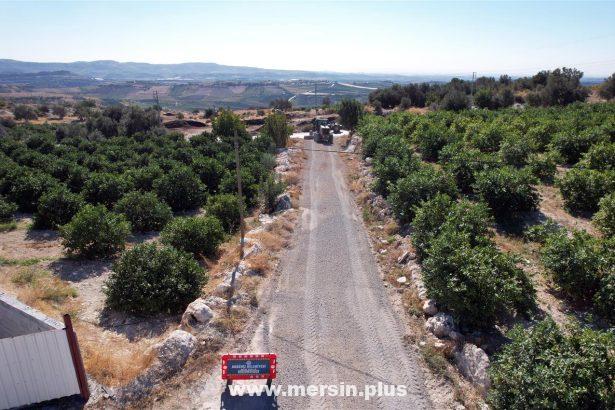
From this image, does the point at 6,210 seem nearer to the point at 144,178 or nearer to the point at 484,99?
the point at 144,178

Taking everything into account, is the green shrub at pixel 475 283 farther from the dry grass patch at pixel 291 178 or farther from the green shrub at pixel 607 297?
the dry grass patch at pixel 291 178

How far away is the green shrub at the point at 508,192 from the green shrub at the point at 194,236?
14.0m

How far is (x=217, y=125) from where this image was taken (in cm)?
5341

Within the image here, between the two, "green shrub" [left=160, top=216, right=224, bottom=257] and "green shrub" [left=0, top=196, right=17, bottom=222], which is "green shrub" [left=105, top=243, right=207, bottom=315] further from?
"green shrub" [left=0, top=196, right=17, bottom=222]

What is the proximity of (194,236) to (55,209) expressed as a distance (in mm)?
10878

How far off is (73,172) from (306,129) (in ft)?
145

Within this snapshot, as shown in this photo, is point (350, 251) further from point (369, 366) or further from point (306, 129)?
point (306, 129)

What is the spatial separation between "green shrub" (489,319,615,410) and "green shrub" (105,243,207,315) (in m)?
10.7

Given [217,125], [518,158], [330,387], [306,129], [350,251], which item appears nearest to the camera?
[330,387]

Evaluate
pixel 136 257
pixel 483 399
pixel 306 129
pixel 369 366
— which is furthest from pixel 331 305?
pixel 306 129

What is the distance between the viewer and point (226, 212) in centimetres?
2520

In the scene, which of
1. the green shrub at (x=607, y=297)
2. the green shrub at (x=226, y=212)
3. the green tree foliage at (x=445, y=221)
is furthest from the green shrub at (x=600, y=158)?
the green shrub at (x=226, y=212)

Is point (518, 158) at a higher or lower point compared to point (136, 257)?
higher

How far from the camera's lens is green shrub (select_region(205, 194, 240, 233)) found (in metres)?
25.0
